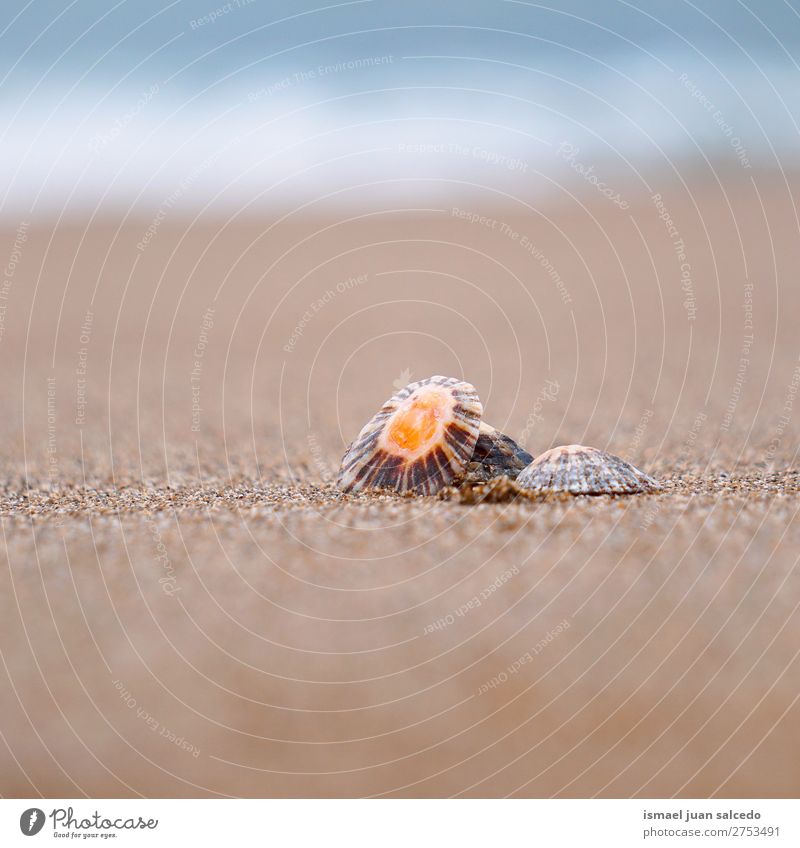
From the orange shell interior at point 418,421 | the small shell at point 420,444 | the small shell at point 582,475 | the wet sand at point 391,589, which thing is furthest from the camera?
the orange shell interior at point 418,421

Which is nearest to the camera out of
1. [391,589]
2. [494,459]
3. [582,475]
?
[391,589]

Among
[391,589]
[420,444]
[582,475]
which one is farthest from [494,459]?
[391,589]

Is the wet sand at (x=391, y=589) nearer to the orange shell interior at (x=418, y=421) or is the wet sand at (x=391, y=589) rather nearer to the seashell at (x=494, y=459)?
the orange shell interior at (x=418, y=421)

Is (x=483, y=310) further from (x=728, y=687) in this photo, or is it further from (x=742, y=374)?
(x=728, y=687)

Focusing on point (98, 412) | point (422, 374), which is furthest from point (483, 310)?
point (98, 412)

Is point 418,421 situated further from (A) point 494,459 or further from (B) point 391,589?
(B) point 391,589

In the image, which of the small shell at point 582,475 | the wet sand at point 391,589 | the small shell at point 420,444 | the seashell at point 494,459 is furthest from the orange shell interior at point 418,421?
the small shell at point 582,475

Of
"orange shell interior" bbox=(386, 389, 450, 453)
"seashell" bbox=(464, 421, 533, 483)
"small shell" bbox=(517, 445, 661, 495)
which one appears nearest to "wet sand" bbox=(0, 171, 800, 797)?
"small shell" bbox=(517, 445, 661, 495)

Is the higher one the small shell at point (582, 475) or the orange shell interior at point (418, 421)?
the orange shell interior at point (418, 421)

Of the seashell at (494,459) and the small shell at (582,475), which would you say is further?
the seashell at (494,459)
